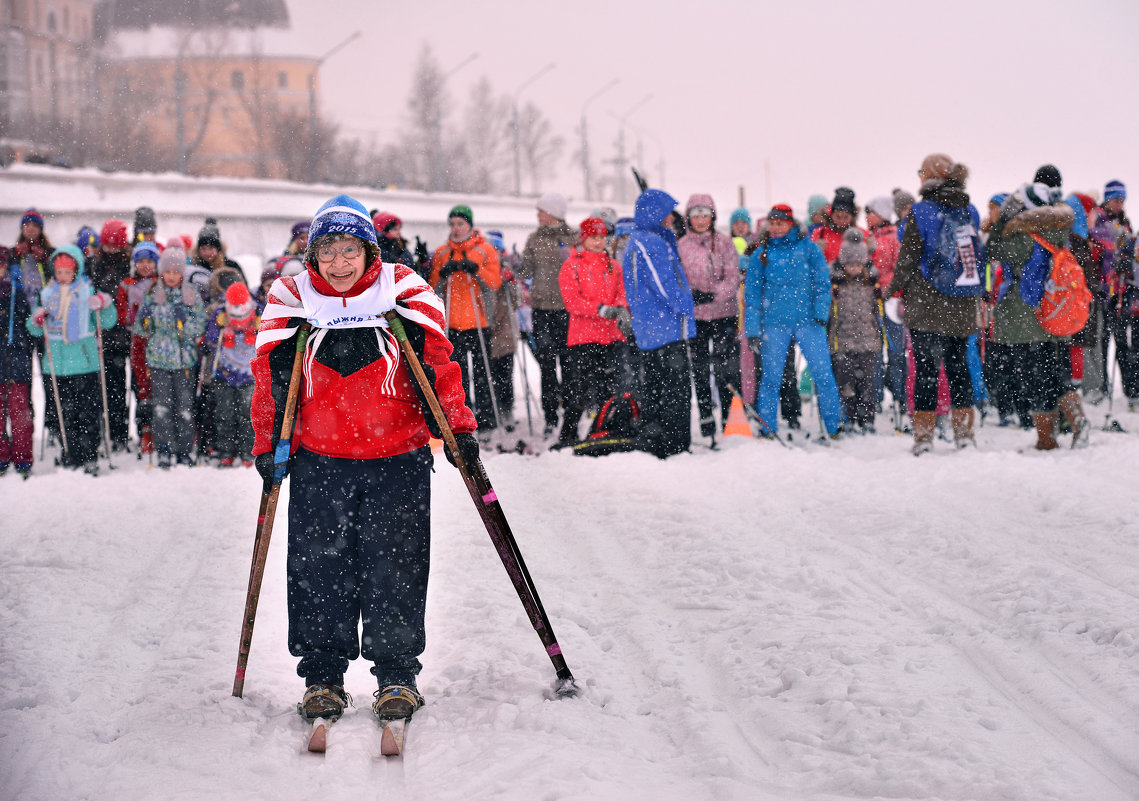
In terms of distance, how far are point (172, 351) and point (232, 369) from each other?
549 millimetres

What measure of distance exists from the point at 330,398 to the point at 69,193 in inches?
820

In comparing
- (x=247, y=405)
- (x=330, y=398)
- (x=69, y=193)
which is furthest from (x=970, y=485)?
(x=69, y=193)

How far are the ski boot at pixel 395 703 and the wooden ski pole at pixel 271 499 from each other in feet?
1.85

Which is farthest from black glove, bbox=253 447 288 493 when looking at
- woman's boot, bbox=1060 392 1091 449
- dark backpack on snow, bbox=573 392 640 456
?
woman's boot, bbox=1060 392 1091 449

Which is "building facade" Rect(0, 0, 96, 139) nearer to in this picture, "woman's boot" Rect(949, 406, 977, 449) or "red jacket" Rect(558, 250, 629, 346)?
"red jacket" Rect(558, 250, 629, 346)

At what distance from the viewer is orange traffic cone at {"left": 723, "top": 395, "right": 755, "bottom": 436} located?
946 centimetres

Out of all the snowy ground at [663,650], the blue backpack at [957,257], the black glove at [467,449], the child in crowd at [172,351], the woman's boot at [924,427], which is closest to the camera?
the snowy ground at [663,650]

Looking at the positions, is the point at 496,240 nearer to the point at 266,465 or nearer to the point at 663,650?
the point at 663,650

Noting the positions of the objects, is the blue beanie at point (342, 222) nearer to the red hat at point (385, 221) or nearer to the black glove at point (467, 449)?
the black glove at point (467, 449)

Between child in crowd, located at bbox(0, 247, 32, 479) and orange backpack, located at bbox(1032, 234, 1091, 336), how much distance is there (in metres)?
→ 8.68

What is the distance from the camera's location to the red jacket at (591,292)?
9.64m

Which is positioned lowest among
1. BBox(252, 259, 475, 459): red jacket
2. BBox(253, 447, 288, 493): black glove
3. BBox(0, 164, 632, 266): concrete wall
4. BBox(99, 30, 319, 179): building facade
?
BBox(253, 447, 288, 493): black glove

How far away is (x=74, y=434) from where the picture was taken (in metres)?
9.85

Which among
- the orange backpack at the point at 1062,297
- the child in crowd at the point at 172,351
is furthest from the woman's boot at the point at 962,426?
the child in crowd at the point at 172,351
